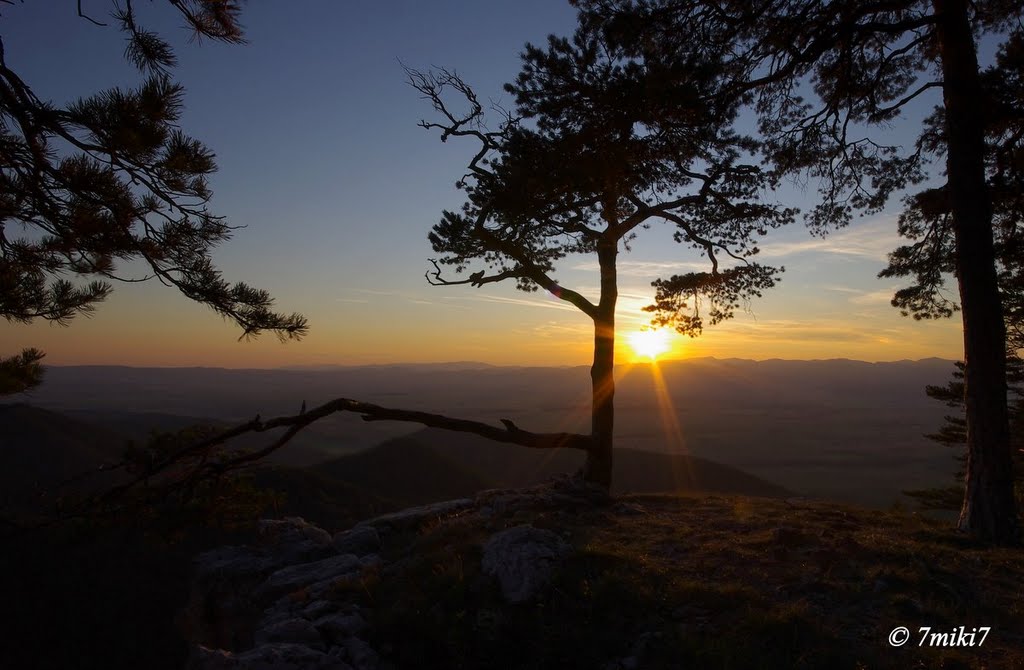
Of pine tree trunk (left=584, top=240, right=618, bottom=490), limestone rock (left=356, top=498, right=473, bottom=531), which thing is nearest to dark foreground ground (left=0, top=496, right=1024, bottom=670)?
limestone rock (left=356, top=498, right=473, bottom=531)

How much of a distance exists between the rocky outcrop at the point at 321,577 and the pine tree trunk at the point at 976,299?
6.43 m

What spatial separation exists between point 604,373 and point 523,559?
595cm

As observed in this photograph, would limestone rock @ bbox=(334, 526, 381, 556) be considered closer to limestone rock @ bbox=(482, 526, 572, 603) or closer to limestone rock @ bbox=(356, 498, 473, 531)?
limestone rock @ bbox=(356, 498, 473, 531)

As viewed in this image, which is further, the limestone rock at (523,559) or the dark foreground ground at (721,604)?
the limestone rock at (523,559)

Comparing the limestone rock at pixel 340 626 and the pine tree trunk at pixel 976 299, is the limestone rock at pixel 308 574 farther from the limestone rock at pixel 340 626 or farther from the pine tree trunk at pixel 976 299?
the pine tree trunk at pixel 976 299

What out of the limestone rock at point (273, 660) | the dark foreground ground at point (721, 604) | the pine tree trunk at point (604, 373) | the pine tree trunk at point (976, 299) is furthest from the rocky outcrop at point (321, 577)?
the pine tree trunk at point (976, 299)

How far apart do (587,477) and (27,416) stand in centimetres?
7795

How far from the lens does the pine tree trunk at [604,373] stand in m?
12.1

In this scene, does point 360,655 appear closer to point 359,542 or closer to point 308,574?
point 308,574

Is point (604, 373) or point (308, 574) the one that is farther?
point (604, 373)

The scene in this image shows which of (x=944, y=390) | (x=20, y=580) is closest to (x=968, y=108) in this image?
(x=944, y=390)

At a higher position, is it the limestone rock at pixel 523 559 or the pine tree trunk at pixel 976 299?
the pine tree trunk at pixel 976 299

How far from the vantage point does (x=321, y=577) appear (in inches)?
347

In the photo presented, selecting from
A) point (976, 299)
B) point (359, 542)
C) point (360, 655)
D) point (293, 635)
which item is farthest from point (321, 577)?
point (976, 299)
